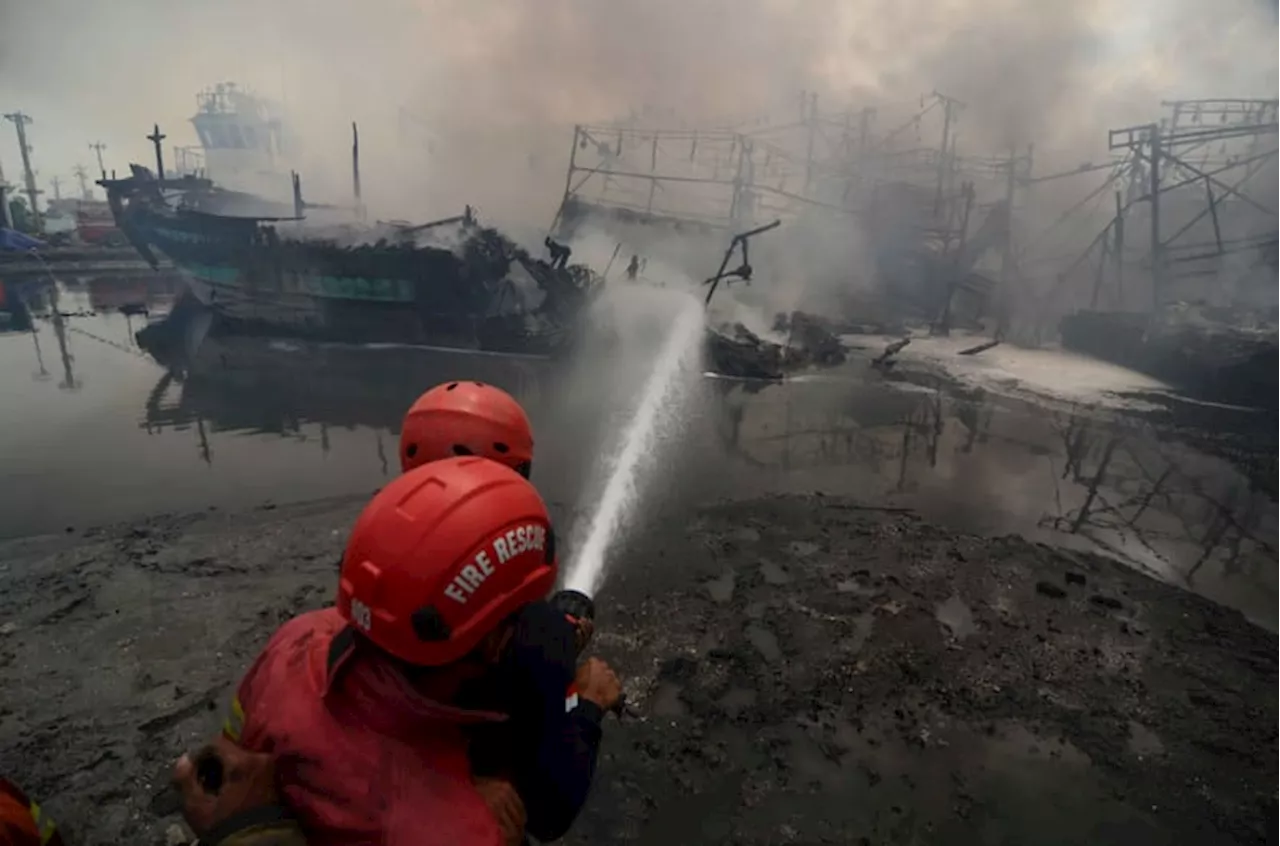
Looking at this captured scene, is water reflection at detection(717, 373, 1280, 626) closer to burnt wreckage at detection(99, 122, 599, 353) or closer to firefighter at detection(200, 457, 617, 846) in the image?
burnt wreckage at detection(99, 122, 599, 353)

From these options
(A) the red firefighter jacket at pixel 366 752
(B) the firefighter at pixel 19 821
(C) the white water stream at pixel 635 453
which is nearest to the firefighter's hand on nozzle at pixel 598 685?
(A) the red firefighter jacket at pixel 366 752

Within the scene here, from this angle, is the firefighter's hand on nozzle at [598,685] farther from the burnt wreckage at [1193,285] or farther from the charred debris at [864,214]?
the charred debris at [864,214]

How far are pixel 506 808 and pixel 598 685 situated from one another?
450mm

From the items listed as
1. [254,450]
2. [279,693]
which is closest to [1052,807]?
[279,693]

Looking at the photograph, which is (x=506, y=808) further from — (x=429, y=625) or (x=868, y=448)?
(x=868, y=448)

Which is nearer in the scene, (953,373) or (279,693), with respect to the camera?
(279,693)

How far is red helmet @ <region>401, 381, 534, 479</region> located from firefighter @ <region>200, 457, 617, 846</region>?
1183mm

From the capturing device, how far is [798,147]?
4078 centimetres

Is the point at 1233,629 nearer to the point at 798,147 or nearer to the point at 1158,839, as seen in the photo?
the point at 1158,839

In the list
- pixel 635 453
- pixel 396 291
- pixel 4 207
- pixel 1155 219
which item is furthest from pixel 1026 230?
pixel 4 207

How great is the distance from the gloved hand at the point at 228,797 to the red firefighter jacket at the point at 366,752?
2.6 inches

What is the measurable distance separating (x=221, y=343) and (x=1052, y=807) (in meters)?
23.2

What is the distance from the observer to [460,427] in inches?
114

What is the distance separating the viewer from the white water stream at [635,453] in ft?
26.6
